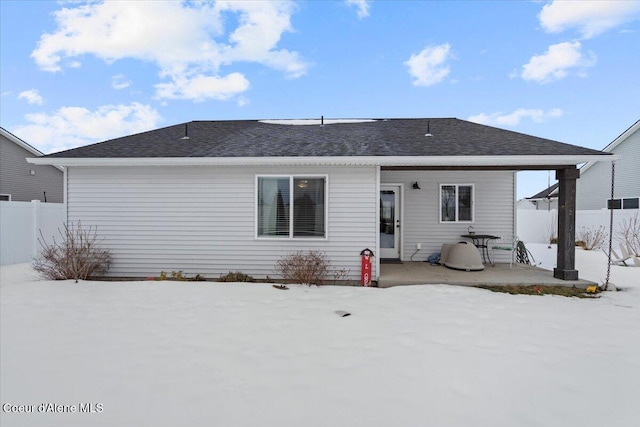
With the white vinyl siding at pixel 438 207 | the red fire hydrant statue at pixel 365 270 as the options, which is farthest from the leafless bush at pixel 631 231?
the red fire hydrant statue at pixel 365 270

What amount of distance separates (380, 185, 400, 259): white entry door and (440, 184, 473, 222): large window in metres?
1.21

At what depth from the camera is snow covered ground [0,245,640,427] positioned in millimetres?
2354

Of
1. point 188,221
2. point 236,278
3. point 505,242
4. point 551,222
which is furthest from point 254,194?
point 551,222

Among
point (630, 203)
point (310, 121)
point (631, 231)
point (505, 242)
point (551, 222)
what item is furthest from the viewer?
point (551, 222)

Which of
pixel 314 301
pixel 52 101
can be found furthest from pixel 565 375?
pixel 52 101

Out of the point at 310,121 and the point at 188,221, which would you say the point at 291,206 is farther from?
the point at 310,121

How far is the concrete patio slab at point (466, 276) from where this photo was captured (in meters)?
6.10

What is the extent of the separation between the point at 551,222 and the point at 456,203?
10.0m

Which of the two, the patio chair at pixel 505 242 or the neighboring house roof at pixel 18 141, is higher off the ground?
the neighboring house roof at pixel 18 141

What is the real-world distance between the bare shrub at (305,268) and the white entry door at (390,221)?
262 cm

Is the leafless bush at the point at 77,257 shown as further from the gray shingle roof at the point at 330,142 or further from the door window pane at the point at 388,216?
the door window pane at the point at 388,216

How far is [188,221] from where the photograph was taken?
6.66 m

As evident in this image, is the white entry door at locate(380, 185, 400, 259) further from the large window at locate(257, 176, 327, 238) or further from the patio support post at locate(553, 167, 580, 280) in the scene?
the patio support post at locate(553, 167, 580, 280)

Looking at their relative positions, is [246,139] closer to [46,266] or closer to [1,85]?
[46,266]
